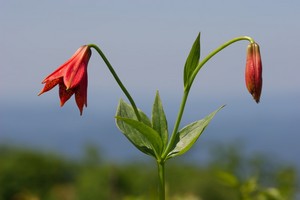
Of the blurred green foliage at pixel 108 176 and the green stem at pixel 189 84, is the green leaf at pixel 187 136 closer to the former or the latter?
the green stem at pixel 189 84

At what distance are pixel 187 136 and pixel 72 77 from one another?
0.18m

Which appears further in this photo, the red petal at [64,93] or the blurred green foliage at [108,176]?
the blurred green foliage at [108,176]

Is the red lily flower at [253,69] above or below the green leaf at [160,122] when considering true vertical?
above

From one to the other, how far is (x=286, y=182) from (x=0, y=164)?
2502mm

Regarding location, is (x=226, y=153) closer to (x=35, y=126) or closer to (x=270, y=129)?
(x=270, y=129)

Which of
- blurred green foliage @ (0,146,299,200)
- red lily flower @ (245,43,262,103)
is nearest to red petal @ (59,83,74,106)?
red lily flower @ (245,43,262,103)

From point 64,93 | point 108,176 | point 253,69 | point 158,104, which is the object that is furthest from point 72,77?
point 108,176

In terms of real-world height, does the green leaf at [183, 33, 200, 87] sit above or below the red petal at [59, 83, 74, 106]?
above

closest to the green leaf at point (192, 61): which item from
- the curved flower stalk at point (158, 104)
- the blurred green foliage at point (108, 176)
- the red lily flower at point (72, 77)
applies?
the curved flower stalk at point (158, 104)

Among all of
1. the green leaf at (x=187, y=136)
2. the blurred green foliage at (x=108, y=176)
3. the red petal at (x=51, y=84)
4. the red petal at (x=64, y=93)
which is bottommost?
the blurred green foliage at (x=108, y=176)

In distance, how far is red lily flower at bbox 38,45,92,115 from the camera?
2.75 feet

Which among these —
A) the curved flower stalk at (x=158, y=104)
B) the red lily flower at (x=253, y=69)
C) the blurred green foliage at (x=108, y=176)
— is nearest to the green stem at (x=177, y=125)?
the curved flower stalk at (x=158, y=104)

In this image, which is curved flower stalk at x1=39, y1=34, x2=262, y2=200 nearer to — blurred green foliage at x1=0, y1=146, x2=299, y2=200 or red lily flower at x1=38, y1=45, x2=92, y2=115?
red lily flower at x1=38, y1=45, x2=92, y2=115

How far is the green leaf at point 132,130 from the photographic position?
33.4 inches
